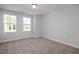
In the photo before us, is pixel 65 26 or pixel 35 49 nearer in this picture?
pixel 35 49

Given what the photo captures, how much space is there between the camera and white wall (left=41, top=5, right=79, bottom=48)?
2.96 metres

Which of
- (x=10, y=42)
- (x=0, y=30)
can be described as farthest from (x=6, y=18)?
(x=10, y=42)

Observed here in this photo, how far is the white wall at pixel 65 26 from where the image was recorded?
2.96m

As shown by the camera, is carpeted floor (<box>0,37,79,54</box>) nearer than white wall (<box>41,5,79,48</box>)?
Yes

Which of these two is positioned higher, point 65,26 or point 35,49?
point 65,26

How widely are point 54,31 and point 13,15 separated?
2.46 meters

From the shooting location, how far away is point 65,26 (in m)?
3.47

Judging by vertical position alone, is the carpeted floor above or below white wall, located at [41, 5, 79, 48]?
below
